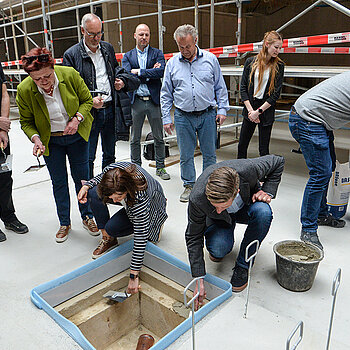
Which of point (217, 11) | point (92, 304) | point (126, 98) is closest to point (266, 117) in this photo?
point (126, 98)

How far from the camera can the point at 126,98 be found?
2.66 m

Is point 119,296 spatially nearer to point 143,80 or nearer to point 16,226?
point 16,226

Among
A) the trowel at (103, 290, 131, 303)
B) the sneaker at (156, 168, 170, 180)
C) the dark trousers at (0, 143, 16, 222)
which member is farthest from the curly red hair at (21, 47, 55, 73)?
the sneaker at (156, 168, 170, 180)

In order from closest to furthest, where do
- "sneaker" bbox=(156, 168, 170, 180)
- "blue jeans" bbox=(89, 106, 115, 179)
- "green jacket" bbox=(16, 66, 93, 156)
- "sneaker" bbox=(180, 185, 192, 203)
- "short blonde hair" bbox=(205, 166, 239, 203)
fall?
"short blonde hair" bbox=(205, 166, 239, 203) → "green jacket" bbox=(16, 66, 93, 156) → "blue jeans" bbox=(89, 106, 115, 179) → "sneaker" bbox=(180, 185, 192, 203) → "sneaker" bbox=(156, 168, 170, 180)

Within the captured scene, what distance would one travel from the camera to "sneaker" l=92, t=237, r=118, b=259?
207 cm

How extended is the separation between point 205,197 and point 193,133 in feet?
4.15

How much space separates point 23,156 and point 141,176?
3040mm

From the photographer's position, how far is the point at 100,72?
249 centimetres

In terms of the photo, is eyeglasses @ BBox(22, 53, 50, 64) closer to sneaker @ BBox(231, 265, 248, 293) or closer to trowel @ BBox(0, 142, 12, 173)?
trowel @ BBox(0, 142, 12, 173)

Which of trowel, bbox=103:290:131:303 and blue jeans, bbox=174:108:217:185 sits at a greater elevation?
blue jeans, bbox=174:108:217:185

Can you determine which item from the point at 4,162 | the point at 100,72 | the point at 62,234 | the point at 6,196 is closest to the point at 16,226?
the point at 6,196

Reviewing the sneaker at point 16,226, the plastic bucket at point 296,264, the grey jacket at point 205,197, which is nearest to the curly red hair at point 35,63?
the grey jacket at point 205,197

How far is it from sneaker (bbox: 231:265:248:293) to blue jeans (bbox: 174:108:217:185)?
46.2 inches

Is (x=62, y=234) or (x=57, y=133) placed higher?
(x=57, y=133)
